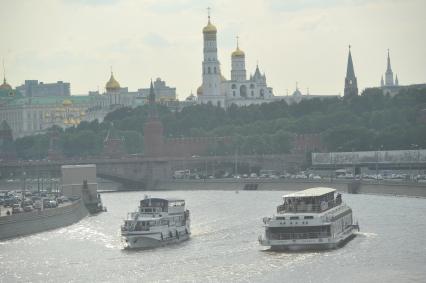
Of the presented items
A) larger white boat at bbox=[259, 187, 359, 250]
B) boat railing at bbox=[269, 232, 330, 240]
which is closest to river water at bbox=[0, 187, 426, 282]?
larger white boat at bbox=[259, 187, 359, 250]

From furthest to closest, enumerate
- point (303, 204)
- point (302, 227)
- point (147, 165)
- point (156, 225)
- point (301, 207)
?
point (147, 165) → point (156, 225) → point (303, 204) → point (301, 207) → point (302, 227)

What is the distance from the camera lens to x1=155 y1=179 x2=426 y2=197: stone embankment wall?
133500 millimetres

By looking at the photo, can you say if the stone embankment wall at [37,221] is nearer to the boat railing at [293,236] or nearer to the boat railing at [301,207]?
the boat railing at [301,207]

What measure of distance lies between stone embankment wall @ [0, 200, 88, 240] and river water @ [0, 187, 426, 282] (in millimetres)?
848

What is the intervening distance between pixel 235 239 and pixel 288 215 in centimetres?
897

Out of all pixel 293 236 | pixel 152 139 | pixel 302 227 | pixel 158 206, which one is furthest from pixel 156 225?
pixel 152 139

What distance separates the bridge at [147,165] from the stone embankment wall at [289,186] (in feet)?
10.8

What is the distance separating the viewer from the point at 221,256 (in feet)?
292

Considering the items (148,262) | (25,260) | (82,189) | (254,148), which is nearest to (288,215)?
(148,262)

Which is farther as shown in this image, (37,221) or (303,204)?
(37,221)

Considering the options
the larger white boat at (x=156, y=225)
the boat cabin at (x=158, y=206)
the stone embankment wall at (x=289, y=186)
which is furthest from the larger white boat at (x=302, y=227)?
the stone embankment wall at (x=289, y=186)

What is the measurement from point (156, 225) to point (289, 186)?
2347 inches

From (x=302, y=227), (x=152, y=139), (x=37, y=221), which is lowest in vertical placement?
(x=302, y=227)

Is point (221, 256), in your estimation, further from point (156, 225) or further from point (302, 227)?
point (156, 225)
